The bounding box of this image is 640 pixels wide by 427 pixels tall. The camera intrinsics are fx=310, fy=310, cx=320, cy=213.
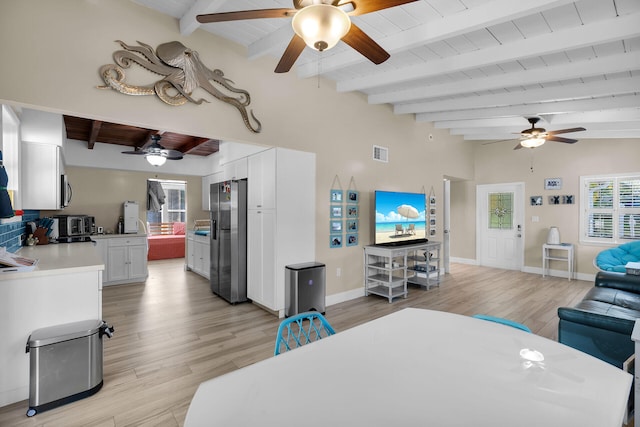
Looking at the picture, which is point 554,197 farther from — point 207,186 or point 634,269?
point 207,186

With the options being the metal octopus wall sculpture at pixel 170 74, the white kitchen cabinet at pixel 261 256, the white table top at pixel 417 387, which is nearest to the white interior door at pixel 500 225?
the white kitchen cabinet at pixel 261 256

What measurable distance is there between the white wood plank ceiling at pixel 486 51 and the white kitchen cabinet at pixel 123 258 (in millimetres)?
4139

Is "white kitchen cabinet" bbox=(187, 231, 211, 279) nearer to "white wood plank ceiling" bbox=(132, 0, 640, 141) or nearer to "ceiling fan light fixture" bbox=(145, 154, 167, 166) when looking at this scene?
"ceiling fan light fixture" bbox=(145, 154, 167, 166)

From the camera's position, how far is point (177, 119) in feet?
9.57

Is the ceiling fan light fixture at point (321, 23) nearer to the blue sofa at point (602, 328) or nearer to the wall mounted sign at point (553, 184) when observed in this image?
the blue sofa at point (602, 328)

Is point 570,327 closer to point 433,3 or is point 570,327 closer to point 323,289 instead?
point 323,289

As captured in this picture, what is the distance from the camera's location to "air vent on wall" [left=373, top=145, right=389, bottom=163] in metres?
5.00

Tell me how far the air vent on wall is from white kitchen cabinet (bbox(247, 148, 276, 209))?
1881 millimetres

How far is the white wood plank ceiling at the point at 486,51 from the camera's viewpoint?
102 inches

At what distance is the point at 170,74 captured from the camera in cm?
284

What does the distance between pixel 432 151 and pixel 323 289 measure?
3822 mm

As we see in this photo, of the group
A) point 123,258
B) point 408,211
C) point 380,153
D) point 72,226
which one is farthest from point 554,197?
point 72,226

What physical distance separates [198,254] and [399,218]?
402 cm

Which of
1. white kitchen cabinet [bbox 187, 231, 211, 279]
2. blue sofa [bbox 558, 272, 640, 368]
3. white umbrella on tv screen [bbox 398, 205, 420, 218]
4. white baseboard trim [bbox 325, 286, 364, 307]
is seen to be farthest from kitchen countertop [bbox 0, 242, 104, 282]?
white umbrella on tv screen [bbox 398, 205, 420, 218]
